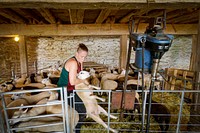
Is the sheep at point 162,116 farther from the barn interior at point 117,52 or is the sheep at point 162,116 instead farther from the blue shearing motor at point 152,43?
the blue shearing motor at point 152,43

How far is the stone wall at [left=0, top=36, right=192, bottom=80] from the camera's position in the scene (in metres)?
6.32

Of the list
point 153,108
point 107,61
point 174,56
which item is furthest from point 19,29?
point 174,56

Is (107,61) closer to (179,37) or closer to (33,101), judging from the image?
(179,37)

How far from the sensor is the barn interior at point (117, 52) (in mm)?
1592

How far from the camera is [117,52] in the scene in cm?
683

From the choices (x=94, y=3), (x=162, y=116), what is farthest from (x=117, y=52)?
(x=94, y=3)

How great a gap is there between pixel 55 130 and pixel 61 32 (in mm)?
3261

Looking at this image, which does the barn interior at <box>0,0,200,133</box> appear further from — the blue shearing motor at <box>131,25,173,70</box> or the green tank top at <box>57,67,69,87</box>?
the green tank top at <box>57,67,69,87</box>

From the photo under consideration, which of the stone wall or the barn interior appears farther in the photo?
the stone wall

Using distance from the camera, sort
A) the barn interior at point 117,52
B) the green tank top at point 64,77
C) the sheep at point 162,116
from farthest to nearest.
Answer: the sheep at point 162,116 → the green tank top at point 64,77 → the barn interior at point 117,52

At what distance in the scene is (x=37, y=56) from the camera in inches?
257

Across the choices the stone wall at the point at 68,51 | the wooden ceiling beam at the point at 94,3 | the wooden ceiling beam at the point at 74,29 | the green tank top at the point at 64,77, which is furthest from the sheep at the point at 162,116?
the stone wall at the point at 68,51

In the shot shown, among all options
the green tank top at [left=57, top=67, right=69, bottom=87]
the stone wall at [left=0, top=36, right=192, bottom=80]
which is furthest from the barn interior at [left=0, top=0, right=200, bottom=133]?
the green tank top at [left=57, top=67, right=69, bottom=87]

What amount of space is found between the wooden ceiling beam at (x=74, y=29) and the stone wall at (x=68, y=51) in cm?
200
